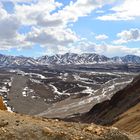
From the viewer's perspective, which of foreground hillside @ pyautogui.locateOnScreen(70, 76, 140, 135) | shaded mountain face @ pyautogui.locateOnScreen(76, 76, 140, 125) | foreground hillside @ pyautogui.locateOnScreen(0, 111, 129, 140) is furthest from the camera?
shaded mountain face @ pyautogui.locateOnScreen(76, 76, 140, 125)

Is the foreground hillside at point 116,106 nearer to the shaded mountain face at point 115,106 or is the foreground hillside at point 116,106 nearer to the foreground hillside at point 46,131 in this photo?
the shaded mountain face at point 115,106

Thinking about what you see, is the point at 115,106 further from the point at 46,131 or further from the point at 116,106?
the point at 46,131

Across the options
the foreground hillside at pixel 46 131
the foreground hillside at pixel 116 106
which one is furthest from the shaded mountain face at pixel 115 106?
the foreground hillside at pixel 46 131

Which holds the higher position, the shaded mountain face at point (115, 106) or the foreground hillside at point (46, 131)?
the foreground hillside at point (46, 131)

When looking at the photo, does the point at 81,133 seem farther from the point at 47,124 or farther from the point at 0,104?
the point at 0,104

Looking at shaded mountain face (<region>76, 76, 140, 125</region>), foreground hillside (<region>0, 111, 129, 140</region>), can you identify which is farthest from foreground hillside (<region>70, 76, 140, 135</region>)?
foreground hillside (<region>0, 111, 129, 140</region>)

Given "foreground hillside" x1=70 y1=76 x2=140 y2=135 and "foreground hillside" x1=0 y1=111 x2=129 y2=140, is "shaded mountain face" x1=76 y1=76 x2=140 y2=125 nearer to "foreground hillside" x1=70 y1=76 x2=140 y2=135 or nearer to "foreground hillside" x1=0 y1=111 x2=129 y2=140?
"foreground hillside" x1=70 y1=76 x2=140 y2=135

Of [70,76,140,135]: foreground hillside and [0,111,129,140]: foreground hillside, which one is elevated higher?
[0,111,129,140]: foreground hillside

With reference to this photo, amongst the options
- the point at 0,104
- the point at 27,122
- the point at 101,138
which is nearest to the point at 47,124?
the point at 27,122
